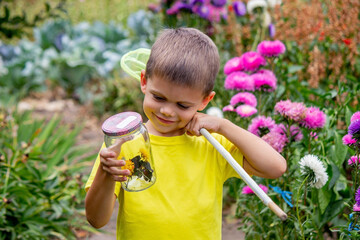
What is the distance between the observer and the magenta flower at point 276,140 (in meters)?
2.04

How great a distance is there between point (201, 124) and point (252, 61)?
1.05m

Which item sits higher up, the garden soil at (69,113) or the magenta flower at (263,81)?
the magenta flower at (263,81)

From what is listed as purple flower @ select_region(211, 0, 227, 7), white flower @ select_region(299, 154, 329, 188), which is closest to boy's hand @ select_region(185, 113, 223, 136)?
white flower @ select_region(299, 154, 329, 188)

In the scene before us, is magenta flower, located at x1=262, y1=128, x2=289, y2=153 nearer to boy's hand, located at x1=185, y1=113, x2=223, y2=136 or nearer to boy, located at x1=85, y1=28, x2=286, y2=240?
boy, located at x1=85, y1=28, x2=286, y2=240

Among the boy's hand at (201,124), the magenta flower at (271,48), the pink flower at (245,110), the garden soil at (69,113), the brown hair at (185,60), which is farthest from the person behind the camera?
the garden soil at (69,113)

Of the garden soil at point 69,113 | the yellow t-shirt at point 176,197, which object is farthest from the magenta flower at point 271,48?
the garden soil at point 69,113

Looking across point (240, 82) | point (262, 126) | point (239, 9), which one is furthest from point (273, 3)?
point (262, 126)

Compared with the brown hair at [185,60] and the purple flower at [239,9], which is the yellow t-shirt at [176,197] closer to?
the brown hair at [185,60]

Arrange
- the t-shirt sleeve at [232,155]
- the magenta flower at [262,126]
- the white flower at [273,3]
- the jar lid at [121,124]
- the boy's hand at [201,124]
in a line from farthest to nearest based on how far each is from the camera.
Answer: the white flower at [273,3] → the magenta flower at [262,126] → the t-shirt sleeve at [232,155] → the boy's hand at [201,124] → the jar lid at [121,124]

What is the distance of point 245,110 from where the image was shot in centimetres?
230

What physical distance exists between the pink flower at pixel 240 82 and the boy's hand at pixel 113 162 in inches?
46.1

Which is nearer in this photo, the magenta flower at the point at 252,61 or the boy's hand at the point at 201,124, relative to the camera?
the boy's hand at the point at 201,124

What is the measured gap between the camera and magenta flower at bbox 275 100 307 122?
199 cm

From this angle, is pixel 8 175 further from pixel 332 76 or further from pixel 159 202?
pixel 332 76
